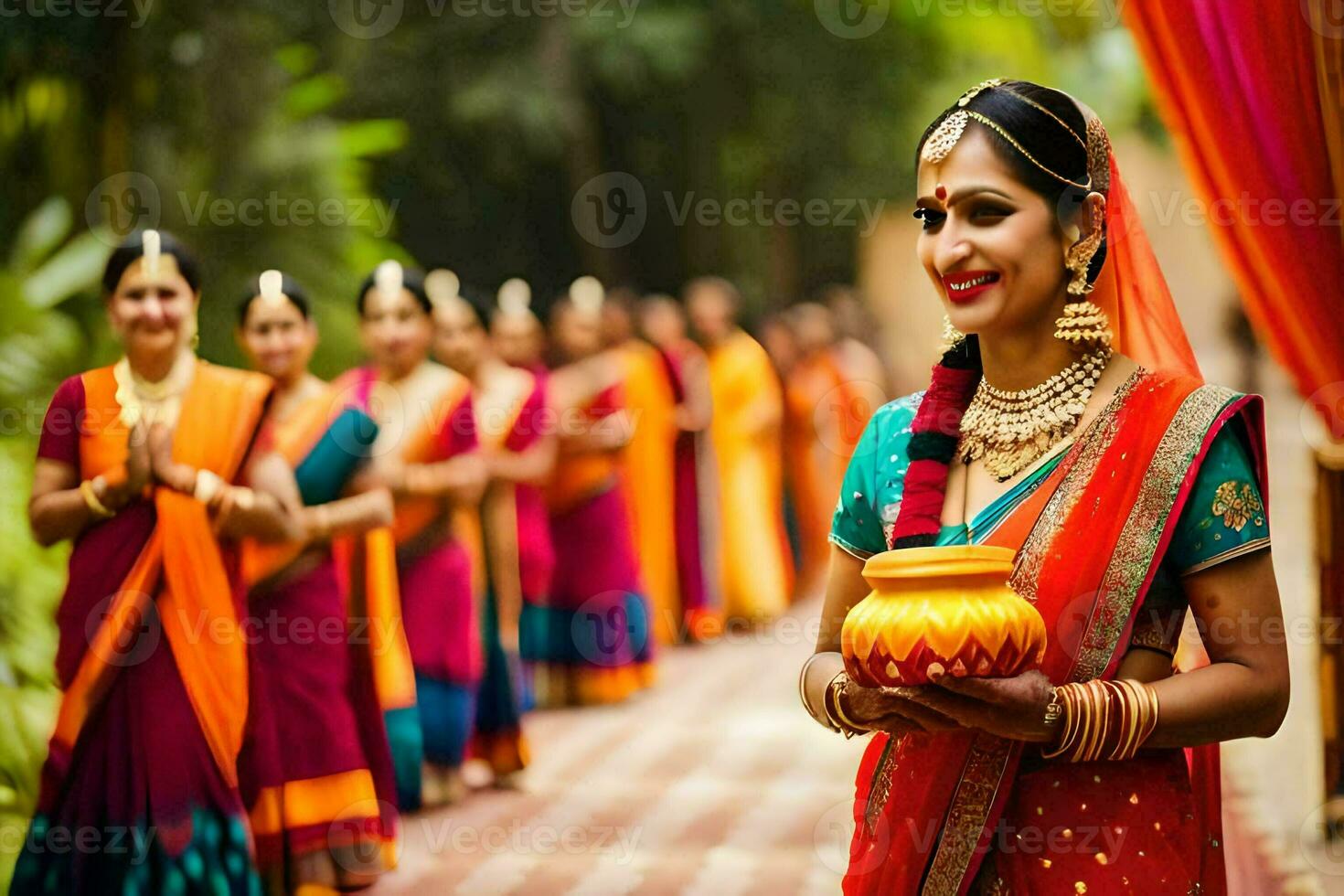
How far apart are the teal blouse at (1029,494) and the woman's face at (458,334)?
204 inches

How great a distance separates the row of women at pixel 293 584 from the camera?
13.6ft

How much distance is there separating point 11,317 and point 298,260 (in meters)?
2.23

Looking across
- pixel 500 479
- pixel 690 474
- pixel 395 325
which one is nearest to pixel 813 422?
pixel 690 474

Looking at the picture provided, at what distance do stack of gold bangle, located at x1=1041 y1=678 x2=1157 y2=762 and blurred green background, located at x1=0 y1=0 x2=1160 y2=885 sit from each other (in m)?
3.64

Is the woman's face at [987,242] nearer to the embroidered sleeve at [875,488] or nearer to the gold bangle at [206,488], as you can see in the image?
the embroidered sleeve at [875,488]

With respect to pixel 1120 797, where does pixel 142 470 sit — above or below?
above

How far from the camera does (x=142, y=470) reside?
4113mm

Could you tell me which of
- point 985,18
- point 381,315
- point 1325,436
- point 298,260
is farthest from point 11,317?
point 985,18

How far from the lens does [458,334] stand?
24.3 ft

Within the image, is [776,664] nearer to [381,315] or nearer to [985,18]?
[381,315]

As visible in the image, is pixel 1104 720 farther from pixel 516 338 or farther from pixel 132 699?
pixel 516 338

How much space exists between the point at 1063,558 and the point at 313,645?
135 inches

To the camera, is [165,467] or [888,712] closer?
[888,712]

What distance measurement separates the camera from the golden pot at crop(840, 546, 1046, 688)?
191 centimetres
